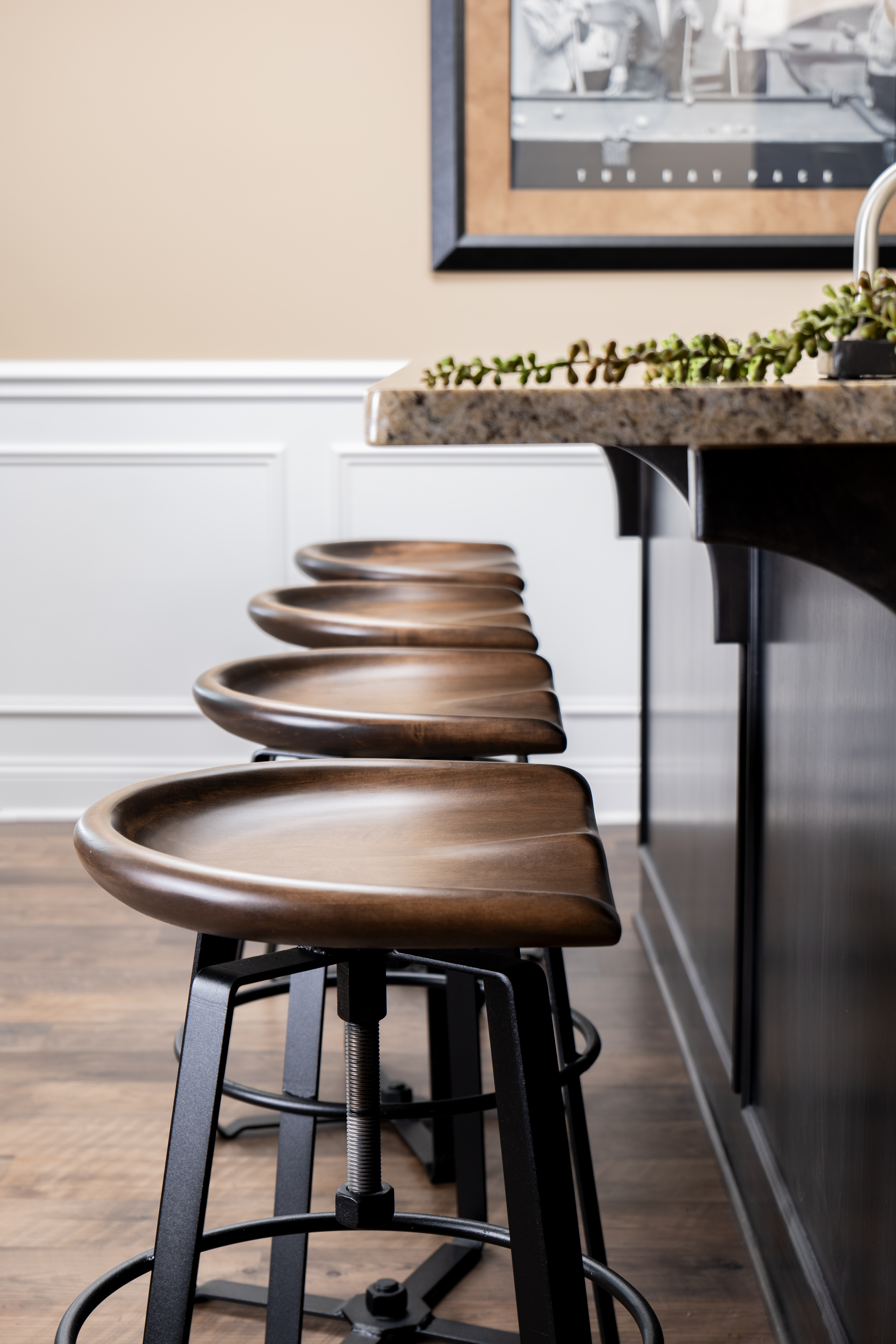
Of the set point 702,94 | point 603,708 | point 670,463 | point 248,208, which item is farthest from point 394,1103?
point 702,94

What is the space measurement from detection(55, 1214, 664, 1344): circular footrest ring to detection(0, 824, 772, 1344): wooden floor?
15.7 inches

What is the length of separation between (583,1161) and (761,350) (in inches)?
32.8

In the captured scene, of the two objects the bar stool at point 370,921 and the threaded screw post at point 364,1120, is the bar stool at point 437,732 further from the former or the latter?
the threaded screw post at point 364,1120

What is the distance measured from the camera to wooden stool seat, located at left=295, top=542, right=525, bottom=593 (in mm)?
2160

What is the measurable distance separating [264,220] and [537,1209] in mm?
2819

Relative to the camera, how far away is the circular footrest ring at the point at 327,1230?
36.7 inches

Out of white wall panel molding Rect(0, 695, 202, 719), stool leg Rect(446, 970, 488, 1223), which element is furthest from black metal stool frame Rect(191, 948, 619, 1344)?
white wall panel molding Rect(0, 695, 202, 719)

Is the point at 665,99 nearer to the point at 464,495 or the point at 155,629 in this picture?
the point at 464,495

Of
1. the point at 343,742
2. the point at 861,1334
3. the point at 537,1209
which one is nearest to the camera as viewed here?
the point at 537,1209

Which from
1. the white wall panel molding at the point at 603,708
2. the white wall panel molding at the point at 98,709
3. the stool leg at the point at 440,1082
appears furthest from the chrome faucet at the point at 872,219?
the white wall panel molding at the point at 98,709

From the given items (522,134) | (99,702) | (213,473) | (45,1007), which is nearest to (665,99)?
(522,134)

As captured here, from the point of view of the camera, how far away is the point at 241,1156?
169 centimetres

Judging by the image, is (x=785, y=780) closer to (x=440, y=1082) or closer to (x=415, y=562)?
(x=440, y=1082)

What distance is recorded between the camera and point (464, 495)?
10.5 feet
